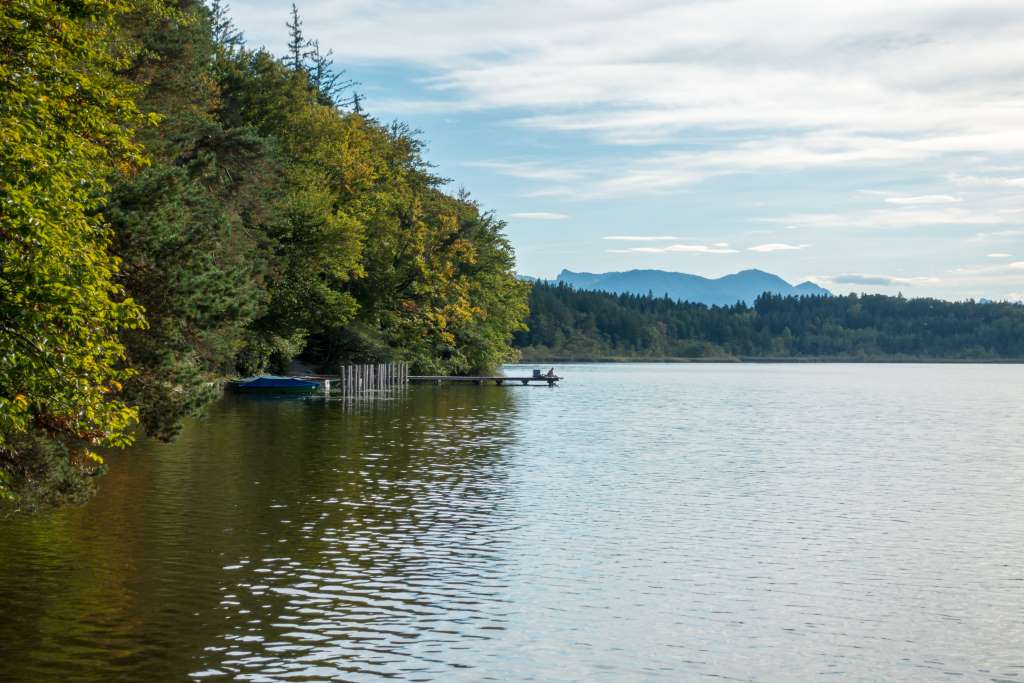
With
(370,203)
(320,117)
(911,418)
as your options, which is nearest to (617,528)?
(911,418)

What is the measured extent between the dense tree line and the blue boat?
1554mm

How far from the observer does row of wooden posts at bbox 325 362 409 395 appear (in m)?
78.8

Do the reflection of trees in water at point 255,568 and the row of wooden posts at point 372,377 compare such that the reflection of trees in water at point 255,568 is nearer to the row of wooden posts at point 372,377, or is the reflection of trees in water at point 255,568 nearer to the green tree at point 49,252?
the green tree at point 49,252

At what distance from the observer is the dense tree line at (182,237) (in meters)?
18.1

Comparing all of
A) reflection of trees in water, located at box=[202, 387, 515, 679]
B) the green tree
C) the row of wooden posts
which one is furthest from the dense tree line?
reflection of trees in water, located at box=[202, 387, 515, 679]

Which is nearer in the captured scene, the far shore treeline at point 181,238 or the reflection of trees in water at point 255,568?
the reflection of trees in water at point 255,568

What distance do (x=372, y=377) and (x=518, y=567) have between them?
6253 centimetres

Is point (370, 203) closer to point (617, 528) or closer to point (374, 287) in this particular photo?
point (374, 287)

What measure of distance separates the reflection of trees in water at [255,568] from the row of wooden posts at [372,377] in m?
39.5

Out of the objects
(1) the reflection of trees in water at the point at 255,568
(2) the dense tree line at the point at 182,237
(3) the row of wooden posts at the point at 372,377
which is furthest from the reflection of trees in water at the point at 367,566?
(3) the row of wooden posts at the point at 372,377

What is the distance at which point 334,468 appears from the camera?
3609 centimetres

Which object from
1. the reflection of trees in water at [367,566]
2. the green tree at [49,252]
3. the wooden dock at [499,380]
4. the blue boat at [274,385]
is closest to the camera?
the reflection of trees in water at [367,566]

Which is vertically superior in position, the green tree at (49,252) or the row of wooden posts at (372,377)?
the green tree at (49,252)

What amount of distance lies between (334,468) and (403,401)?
3687cm
